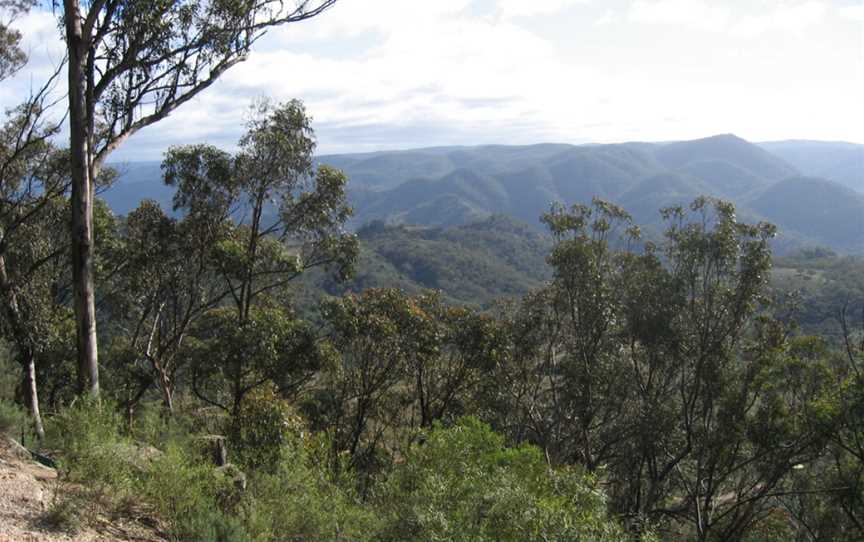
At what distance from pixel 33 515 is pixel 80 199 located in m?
4.45

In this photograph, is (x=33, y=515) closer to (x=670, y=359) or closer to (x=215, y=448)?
(x=215, y=448)

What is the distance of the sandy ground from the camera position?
477cm

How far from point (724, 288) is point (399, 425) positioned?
11.5 metres

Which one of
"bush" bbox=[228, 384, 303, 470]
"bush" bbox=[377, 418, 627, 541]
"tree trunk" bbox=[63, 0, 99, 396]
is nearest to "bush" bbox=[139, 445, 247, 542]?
"bush" bbox=[377, 418, 627, 541]

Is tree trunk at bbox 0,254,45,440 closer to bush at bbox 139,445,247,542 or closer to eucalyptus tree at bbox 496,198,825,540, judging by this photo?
bush at bbox 139,445,247,542

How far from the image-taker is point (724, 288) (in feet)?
49.8

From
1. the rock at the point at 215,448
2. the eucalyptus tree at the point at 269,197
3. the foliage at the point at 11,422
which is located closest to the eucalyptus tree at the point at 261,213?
the eucalyptus tree at the point at 269,197

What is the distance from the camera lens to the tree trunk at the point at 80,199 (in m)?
8.08

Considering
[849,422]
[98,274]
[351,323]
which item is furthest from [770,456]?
[98,274]

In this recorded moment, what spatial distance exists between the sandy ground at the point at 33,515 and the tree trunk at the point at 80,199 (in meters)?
2.21

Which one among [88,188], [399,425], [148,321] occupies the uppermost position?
[88,188]

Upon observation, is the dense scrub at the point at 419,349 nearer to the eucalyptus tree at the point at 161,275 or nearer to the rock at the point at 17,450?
the eucalyptus tree at the point at 161,275

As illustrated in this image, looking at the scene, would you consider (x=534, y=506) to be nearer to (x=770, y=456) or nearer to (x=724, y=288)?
(x=724, y=288)

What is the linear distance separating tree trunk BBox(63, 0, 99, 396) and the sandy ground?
2212 mm
